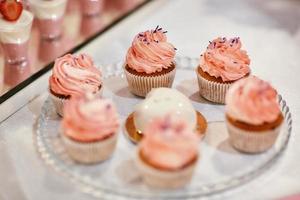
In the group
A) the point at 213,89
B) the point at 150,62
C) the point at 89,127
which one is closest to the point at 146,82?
the point at 150,62

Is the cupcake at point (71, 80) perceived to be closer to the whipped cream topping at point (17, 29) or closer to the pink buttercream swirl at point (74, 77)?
the pink buttercream swirl at point (74, 77)

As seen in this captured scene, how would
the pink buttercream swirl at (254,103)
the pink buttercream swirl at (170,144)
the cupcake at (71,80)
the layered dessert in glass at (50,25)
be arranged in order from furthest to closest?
1. the layered dessert in glass at (50,25)
2. the cupcake at (71,80)
3. the pink buttercream swirl at (254,103)
4. the pink buttercream swirl at (170,144)

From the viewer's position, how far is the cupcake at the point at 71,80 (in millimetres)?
1292

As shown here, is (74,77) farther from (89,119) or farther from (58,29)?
(58,29)

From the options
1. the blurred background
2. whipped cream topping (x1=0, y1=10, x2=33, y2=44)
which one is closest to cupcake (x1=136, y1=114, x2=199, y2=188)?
the blurred background

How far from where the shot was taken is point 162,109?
4.00ft

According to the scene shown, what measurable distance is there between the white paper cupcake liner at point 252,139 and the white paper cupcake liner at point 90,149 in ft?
0.78

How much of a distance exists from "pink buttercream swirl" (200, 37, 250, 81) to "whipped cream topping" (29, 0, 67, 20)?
0.52 m

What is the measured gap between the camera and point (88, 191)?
111 cm

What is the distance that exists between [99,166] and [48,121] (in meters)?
0.21

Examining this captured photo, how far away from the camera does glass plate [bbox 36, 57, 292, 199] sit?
3.61 ft

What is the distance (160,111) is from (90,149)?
0.55 feet

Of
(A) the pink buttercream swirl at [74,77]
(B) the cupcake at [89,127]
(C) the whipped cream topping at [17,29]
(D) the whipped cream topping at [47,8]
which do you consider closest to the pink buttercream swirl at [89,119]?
(B) the cupcake at [89,127]

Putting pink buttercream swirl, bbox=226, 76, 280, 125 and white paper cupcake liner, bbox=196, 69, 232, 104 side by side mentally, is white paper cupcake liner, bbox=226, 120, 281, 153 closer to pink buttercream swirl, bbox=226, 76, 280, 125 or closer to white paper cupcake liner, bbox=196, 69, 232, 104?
pink buttercream swirl, bbox=226, 76, 280, 125
